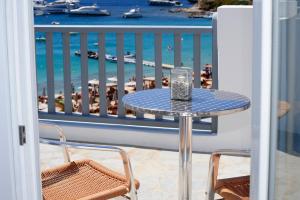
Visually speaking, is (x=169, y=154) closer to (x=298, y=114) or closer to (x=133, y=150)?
(x=133, y=150)

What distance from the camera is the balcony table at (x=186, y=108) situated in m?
2.82

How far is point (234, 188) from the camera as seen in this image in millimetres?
2754

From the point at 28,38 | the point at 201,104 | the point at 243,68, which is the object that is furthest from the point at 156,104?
the point at 243,68

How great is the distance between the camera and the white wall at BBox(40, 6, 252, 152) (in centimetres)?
468

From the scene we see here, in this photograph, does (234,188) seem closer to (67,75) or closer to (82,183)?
(82,183)

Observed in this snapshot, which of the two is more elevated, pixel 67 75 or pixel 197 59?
pixel 197 59

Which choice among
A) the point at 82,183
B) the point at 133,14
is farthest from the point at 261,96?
the point at 133,14

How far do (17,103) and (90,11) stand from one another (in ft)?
65.7

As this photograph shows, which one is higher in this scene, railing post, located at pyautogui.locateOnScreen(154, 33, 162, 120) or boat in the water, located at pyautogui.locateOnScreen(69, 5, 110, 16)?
boat in the water, located at pyautogui.locateOnScreen(69, 5, 110, 16)

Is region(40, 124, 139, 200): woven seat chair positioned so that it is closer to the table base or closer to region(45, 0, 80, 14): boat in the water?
the table base

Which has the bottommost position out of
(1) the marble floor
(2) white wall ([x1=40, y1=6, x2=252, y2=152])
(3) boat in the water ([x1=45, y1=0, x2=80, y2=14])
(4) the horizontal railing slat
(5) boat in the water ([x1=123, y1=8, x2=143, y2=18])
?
(1) the marble floor

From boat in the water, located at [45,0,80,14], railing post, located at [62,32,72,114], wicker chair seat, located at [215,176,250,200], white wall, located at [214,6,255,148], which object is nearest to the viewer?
wicker chair seat, located at [215,176,250,200]

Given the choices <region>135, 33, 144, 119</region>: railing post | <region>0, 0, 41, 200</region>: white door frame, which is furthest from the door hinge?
<region>135, 33, 144, 119</region>: railing post

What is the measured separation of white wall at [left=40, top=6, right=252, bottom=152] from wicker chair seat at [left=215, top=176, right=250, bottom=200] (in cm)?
199
